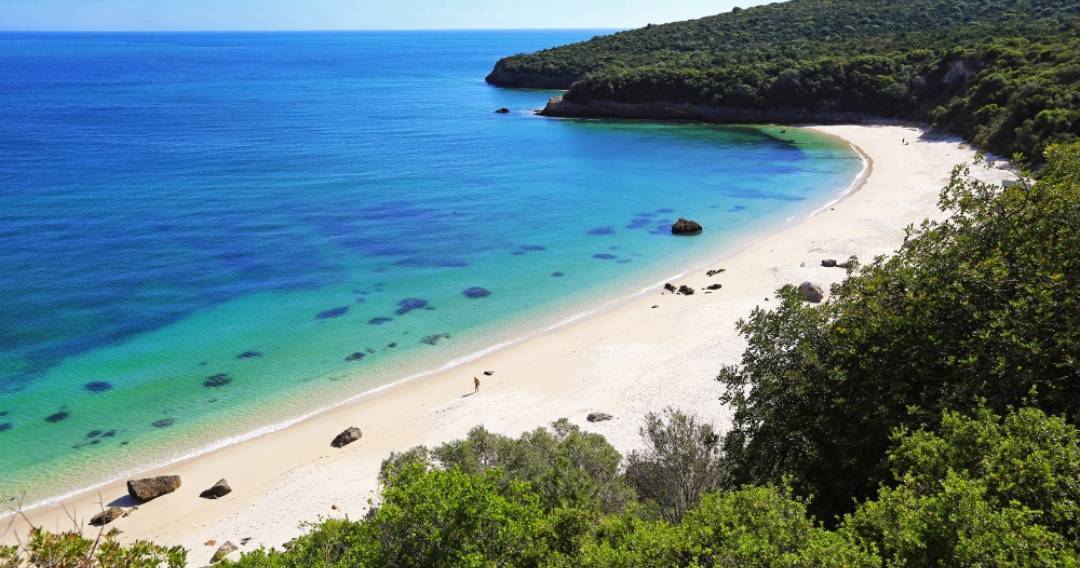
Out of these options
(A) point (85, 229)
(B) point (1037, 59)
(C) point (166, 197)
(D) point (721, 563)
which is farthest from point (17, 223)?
(B) point (1037, 59)

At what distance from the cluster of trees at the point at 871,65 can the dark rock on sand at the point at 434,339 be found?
40564mm

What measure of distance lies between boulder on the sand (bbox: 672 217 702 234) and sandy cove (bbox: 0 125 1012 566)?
6558 millimetres

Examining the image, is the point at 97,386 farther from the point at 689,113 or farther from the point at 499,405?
the point at 689,113

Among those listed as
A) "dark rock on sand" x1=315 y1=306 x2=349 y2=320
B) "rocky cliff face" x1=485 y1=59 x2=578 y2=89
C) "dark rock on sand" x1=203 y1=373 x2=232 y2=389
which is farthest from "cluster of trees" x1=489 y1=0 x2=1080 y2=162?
"dark rock on sand" x1=203 y1=373 x2=232 y2=389

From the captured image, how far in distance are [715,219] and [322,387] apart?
110ft

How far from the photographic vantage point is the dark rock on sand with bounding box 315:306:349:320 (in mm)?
33500

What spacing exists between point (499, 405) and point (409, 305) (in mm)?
12217

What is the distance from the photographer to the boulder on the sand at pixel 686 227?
4672 cm

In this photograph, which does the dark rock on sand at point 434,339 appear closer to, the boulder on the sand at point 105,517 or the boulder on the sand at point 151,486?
the boulder on the sand at point 151,486

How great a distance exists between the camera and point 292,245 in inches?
1746

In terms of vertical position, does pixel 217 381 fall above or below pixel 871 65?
below

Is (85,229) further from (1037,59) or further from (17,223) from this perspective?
→ (1037,59)

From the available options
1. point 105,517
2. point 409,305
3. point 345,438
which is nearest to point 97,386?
point 105,517

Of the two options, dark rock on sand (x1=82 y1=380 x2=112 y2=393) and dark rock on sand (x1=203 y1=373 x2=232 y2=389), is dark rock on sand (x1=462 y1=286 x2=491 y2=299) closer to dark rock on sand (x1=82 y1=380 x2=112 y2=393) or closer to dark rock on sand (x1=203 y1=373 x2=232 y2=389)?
dark rock on sand (x1=203 y1=373 x2=232 y2=389)
